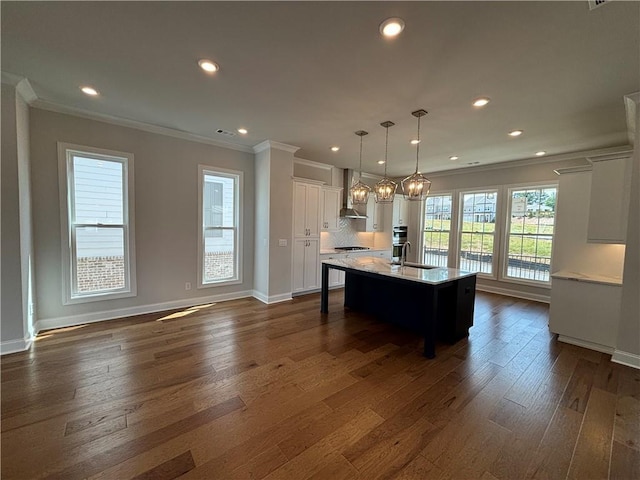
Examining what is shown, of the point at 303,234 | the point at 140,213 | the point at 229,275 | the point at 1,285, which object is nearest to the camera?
the point at 1,285

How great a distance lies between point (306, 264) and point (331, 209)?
149cm

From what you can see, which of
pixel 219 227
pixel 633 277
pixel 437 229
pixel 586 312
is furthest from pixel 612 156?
pixel 219 227

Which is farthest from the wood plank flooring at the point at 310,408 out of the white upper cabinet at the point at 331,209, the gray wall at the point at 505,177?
the white upper cabinet at the point at 331,209

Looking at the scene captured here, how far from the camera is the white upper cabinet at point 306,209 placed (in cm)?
521

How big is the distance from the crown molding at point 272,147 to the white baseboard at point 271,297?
2.65 m

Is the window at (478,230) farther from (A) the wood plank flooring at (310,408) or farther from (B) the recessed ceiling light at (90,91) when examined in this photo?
(B) the recessed ceiling light at (90,91)

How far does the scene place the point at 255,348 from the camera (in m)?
3.04

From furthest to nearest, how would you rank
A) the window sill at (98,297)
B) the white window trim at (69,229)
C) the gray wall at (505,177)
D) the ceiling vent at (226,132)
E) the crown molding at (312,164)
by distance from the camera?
the crown molding at (312,164) → the gray wall at (505,177) → the ceiling vent at (226,132) → the window sill at (98,297) → the white window trim at (69,229)

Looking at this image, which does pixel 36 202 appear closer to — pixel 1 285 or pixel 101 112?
pixel 1 285

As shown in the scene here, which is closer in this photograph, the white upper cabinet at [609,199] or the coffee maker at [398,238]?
the white upper cabinet at [609,199]

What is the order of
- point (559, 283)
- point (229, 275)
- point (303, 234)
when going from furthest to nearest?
1. point (303, 234)
2. point (229, 275)
3. point (559, 283)

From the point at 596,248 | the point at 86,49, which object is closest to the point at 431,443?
the point at 596,248

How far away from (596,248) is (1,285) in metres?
7.04

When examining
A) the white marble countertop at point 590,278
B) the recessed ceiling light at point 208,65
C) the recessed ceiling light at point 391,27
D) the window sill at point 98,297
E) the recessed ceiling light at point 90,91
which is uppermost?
the recessed ceiling light at point 391,27
